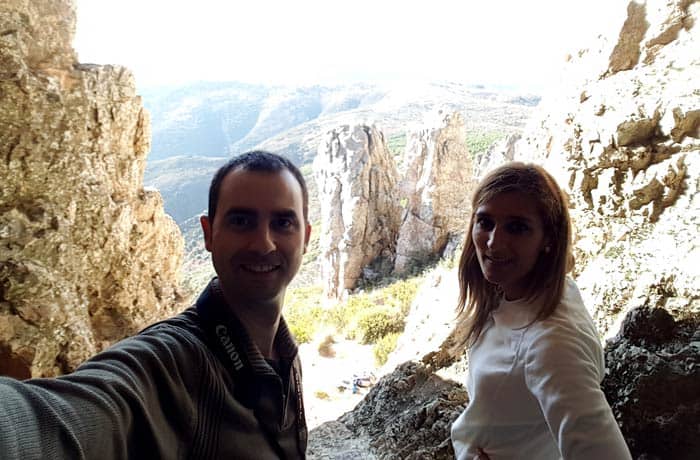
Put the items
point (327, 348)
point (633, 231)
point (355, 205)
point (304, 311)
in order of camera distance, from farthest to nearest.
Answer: point (355, 205)
point (304, 311)
point (327, 348)
point (633, 231)

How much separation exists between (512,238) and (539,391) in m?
0.53

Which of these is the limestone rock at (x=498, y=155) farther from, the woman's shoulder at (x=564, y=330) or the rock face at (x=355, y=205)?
the woman's shoulder at (x=564, y=330)

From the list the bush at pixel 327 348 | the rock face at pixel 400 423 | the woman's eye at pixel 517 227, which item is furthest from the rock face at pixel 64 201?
the bush at pixel 327 348

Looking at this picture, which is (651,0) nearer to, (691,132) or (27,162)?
(691,132)

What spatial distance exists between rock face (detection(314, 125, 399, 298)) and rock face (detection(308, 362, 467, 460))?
15.5 m

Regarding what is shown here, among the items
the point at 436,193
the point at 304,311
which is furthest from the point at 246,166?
the point at 436,193

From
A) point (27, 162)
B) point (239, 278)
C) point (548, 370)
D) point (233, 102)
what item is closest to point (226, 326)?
point (239, 278)

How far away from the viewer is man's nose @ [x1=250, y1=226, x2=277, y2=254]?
125 cm

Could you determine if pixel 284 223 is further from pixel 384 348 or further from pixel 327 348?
pixel 327 348

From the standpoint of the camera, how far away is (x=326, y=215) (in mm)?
21969

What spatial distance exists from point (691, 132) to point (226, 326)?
12.6 feet

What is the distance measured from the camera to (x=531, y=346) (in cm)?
127

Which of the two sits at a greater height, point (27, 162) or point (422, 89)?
point (422, 89)

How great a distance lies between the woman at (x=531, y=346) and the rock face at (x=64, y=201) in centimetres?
342
